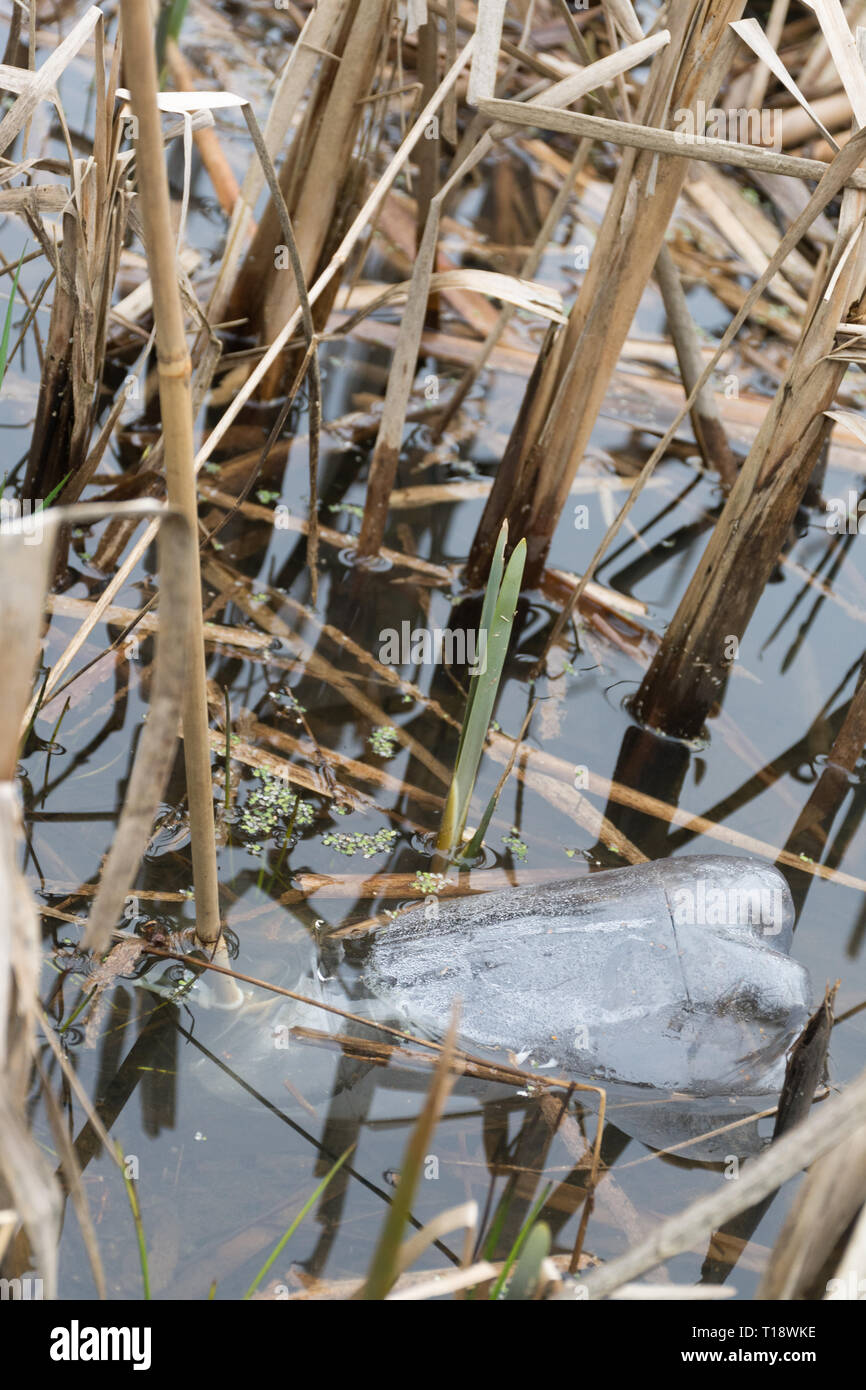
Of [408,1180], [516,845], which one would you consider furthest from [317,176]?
[408,1180]

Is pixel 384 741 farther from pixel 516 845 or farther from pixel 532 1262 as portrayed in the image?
pixel 532 1262

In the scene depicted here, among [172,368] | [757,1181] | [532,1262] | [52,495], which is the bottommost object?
[532,1262]

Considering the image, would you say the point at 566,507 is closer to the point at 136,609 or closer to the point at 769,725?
the point at 769,725

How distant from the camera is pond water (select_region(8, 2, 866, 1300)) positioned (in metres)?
1.77

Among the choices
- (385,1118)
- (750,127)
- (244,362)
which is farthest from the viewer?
(750,127)

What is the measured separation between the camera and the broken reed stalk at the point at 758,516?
7.11ft

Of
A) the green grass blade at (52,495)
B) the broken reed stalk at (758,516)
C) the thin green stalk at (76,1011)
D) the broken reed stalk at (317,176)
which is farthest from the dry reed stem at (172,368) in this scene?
the broken reed stalk at (317,176)

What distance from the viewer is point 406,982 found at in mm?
2059

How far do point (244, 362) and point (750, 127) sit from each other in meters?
3.22

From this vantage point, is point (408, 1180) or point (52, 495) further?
point (52, 495)

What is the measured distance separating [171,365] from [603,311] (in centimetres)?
159

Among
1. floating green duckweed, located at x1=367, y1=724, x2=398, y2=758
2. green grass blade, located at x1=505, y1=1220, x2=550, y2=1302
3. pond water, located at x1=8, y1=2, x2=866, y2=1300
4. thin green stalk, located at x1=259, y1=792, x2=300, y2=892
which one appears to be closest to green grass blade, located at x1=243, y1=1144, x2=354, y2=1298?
pond water, located at x1=8, y1=2, x2=866, y2=1300

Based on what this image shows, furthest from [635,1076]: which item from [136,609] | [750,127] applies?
[750,127]

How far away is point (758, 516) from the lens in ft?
7.99
